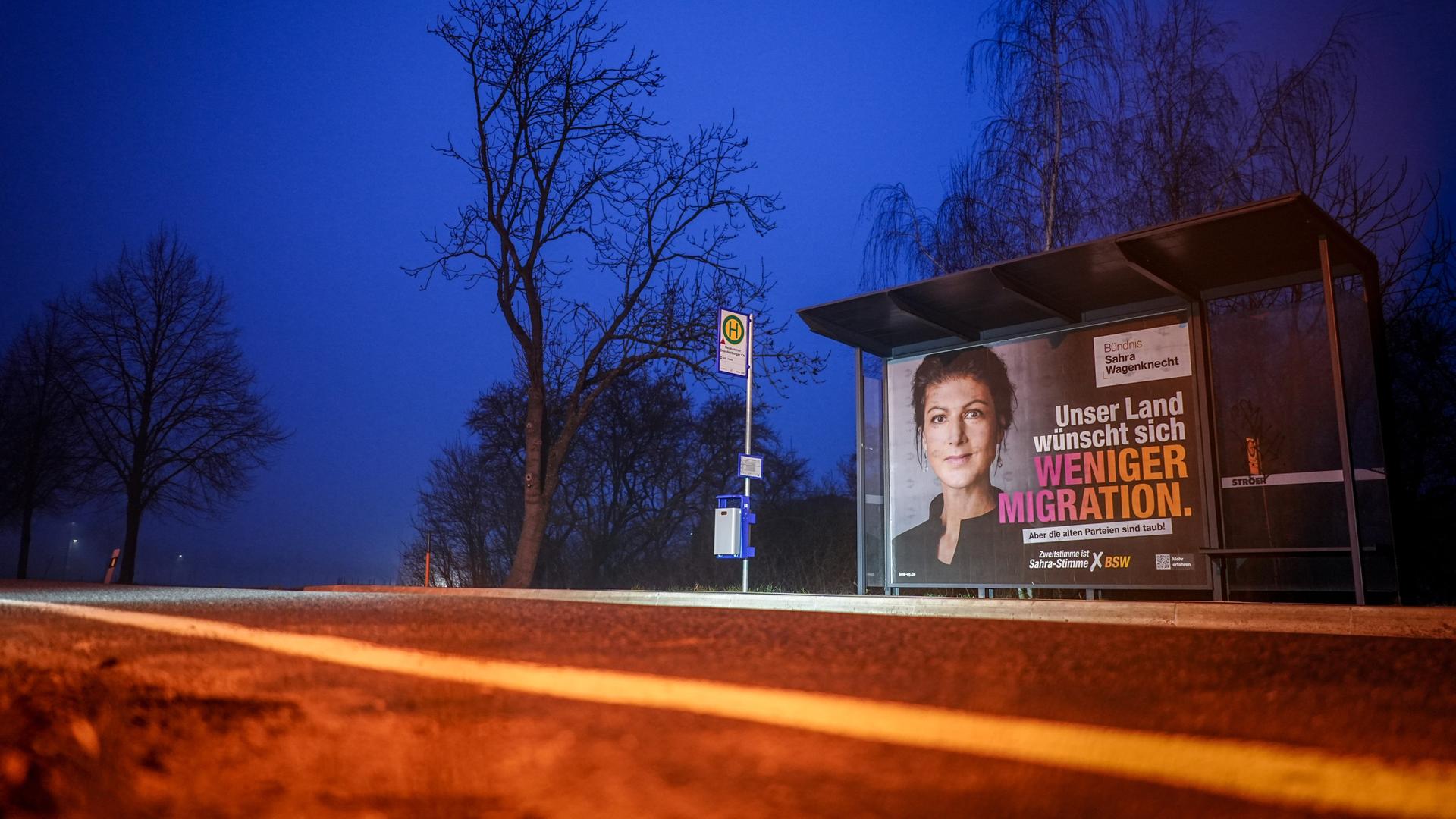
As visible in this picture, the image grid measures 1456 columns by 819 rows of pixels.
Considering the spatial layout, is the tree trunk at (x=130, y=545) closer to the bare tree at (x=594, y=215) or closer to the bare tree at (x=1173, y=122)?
the bare tree at (x=594, y=215)

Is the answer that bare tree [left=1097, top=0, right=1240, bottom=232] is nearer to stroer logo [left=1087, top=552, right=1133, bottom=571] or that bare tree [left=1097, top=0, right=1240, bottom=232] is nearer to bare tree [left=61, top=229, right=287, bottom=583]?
stroer logo [left=1087, top=552, right=1133, bottom=571]

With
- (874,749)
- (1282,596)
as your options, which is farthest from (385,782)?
(1282,596)

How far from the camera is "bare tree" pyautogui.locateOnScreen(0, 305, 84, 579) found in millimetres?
30141

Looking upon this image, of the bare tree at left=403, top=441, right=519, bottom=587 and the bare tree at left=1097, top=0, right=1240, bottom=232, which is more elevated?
the bare tree at left=1097, top=0, right=1240, bottom=232

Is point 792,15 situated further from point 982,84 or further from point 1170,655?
point 1170,655

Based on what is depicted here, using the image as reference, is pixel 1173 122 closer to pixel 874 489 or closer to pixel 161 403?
pixel 874 489

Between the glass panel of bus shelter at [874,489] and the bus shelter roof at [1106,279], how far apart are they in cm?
82

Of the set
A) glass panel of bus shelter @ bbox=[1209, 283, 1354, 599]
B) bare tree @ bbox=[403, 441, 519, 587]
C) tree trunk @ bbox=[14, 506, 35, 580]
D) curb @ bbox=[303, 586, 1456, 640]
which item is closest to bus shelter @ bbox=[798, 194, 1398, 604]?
glass panel of bus shelter @ bbox=[1209, 283, 1354, 599]

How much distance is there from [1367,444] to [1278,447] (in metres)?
0.89

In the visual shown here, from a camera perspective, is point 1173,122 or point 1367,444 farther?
point 1173,122

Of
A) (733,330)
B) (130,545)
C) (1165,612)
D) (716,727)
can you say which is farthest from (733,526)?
(130,545)

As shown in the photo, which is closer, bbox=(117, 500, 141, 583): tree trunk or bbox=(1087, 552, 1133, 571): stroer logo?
bbox=(1087, 552, 1133, 571): stroer logo

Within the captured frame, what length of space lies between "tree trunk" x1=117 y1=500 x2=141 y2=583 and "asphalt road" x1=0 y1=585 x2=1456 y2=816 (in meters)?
26.0

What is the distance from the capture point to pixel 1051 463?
12.4 m
